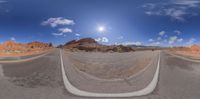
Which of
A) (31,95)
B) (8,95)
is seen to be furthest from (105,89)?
(8,95)

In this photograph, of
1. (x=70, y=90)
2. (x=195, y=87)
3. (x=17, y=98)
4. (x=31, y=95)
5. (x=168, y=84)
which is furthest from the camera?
(x=168, y=84)

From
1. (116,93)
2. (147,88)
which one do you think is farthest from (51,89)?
(147,88)

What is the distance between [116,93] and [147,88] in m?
1.76

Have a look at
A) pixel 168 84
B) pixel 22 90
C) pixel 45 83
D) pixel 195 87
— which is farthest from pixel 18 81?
pixel 195 87

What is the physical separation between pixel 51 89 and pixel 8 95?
6.11ft

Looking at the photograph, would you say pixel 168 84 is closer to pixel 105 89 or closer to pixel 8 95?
pixel 105 89

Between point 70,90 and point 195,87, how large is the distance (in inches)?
208

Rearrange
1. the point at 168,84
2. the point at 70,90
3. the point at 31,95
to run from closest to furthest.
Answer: the point at 31,95
the point at 70,90
the point at 168,84

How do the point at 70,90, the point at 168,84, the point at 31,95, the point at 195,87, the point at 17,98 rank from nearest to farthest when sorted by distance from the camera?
the point at 17,98
the point at 31,95
the point at 70,90
the point at 195,87
the point at 168,84

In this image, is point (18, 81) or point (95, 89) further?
point (18, 81)

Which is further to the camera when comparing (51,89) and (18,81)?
(18,81)

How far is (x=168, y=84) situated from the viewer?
12461mm

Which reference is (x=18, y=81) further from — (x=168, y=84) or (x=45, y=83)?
(x=168, y=84)

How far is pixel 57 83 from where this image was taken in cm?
1223
